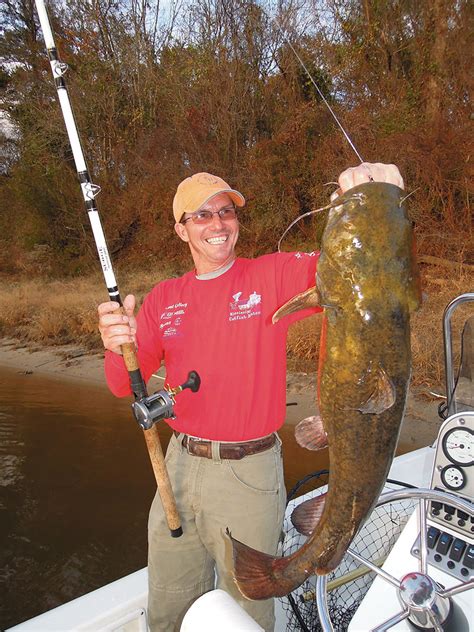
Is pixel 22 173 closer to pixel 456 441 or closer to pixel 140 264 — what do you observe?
pixel 140 264

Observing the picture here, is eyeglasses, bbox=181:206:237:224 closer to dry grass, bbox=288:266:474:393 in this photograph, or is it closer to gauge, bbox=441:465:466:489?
gauge, bbox=441:465:466:489

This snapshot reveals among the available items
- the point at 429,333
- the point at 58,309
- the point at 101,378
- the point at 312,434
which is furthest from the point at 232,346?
the point at 58,309

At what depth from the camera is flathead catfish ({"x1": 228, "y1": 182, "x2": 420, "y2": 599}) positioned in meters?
1.51

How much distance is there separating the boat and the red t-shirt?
0.73 meters

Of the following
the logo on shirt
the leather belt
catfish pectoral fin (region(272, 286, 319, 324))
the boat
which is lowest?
the boat

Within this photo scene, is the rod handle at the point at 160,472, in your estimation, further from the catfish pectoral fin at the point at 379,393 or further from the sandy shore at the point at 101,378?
the sandy shore at the point at 101,378

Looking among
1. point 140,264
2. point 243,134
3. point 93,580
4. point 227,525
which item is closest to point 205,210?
point 227,525

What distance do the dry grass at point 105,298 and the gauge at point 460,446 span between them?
259 centimetres

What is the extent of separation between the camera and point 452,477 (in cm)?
226

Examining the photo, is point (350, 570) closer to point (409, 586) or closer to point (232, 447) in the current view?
point (409, 586)

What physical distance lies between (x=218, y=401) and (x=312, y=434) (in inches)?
24.4

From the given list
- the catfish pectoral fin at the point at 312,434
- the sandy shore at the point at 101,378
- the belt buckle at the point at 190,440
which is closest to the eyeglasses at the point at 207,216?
the belt buckle at the point at 190,440
